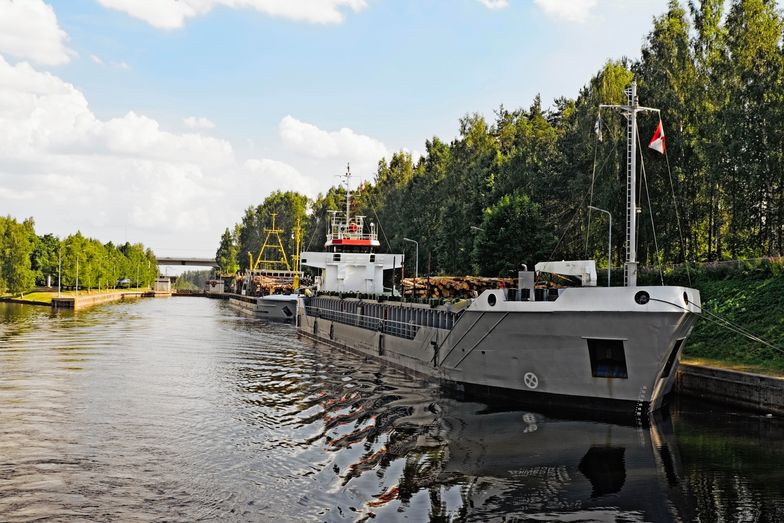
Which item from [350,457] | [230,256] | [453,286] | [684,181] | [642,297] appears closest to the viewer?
[350,457]

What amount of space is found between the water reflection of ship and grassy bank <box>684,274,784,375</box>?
748 centimetres

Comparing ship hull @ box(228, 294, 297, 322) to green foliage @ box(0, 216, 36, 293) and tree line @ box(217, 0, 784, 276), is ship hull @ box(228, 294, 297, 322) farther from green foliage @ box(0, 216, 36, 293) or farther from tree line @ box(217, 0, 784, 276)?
green foliage @ box(0, 216, 36, 293)

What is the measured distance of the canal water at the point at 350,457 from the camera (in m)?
12.6

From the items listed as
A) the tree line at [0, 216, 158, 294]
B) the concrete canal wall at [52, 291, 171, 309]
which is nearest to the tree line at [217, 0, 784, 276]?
the concrete canal wall at [52, 291, 171, 309]

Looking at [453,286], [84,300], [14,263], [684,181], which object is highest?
[684,181]

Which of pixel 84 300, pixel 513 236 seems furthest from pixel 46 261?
pixel 513 236

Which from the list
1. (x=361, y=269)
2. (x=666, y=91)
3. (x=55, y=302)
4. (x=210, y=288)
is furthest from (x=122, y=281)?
(x=666, y=91)

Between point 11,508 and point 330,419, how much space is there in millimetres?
9750

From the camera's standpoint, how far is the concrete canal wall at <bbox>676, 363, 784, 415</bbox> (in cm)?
2067

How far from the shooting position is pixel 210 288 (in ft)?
590

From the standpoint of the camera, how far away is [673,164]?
41250 mm

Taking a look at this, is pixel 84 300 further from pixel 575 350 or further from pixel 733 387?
pixel 733 387

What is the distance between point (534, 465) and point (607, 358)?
624 cm

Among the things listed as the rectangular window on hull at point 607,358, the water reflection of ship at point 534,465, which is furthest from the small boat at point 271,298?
the water reflection of ship at point 534,465
